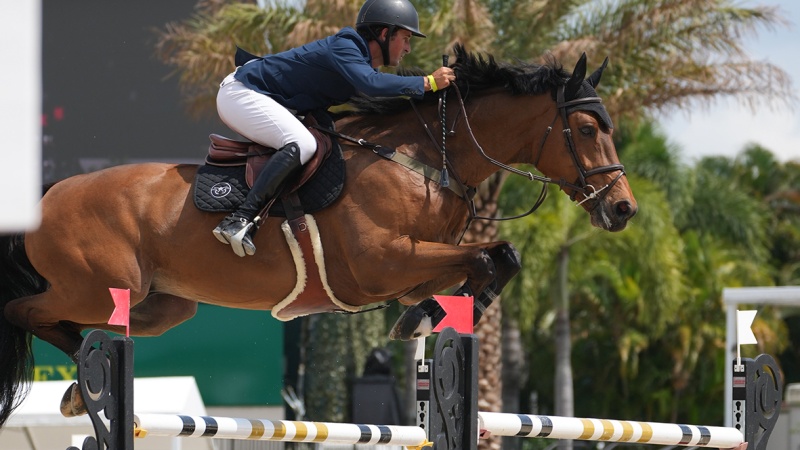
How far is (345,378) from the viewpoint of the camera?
1823 centimetres

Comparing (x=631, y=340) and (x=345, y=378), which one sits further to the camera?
(x=631, y=340)

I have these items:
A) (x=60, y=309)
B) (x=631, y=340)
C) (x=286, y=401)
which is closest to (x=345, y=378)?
(x=286, y=401)

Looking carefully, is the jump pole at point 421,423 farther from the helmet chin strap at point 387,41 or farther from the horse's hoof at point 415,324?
the helmet chin strap at point 387,41

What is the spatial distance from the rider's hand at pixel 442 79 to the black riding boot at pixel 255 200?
0.59 meters

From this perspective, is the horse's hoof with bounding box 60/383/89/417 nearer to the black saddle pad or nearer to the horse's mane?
the black saddle pad

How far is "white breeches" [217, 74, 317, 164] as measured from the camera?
13.4ft

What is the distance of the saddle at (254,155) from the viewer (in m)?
4.14

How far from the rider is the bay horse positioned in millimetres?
167

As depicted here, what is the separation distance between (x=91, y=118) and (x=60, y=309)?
8527 millimetres

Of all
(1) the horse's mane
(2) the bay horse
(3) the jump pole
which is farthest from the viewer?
(1) the horse's mane

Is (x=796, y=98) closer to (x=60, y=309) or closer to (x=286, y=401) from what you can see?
(x=286, y=401)

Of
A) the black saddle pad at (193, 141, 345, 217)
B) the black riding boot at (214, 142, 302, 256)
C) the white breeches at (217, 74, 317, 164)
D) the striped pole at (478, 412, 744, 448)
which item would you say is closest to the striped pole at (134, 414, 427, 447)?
the striped pole at (478, 412, 744, 448)

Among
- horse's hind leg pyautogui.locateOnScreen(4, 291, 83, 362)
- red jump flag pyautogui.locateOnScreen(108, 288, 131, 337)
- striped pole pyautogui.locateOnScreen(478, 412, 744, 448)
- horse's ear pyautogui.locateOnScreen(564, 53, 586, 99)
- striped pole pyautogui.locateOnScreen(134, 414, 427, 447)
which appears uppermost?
horse's ear pyautogui.locateOnScreen(564, 53, 586, 99)

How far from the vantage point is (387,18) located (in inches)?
165
